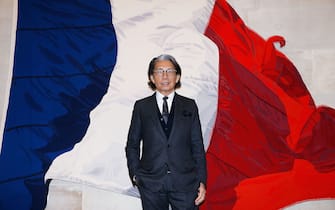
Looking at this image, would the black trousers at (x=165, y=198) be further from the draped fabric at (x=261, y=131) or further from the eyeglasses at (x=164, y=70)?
the draped fabric at (x=261, y=131)

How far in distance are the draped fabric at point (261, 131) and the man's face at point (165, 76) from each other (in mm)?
529

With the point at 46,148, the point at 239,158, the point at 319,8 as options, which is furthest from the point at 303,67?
the point at 46,148

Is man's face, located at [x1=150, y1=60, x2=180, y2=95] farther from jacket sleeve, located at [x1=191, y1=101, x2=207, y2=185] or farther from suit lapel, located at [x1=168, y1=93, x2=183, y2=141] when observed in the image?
jacket sleeve, located at [x1=191, y1=101, x2=207, y2=185]

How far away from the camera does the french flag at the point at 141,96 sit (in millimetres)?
2035

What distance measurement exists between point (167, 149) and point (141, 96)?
59 centimetres

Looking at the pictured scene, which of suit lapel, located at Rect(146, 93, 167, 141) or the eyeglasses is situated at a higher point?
the eyeglasses

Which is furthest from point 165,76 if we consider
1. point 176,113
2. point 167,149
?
point 167,149

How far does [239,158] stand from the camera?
2.09m

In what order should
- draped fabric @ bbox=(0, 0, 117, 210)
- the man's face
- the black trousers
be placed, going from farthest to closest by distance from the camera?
draped fabric @ bbox=(0, 0, 117, 210) → the man's face → the black trousers

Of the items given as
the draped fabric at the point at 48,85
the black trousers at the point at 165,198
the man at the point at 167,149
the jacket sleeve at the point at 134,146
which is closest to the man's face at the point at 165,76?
the man at the point at 167,149

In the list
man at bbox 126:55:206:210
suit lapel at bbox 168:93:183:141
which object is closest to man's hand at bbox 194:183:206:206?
man at bbox 126:55:206:210

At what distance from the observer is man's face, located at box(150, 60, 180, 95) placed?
163 centimetres

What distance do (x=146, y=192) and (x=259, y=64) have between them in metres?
1.04

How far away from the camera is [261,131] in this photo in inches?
83.0
